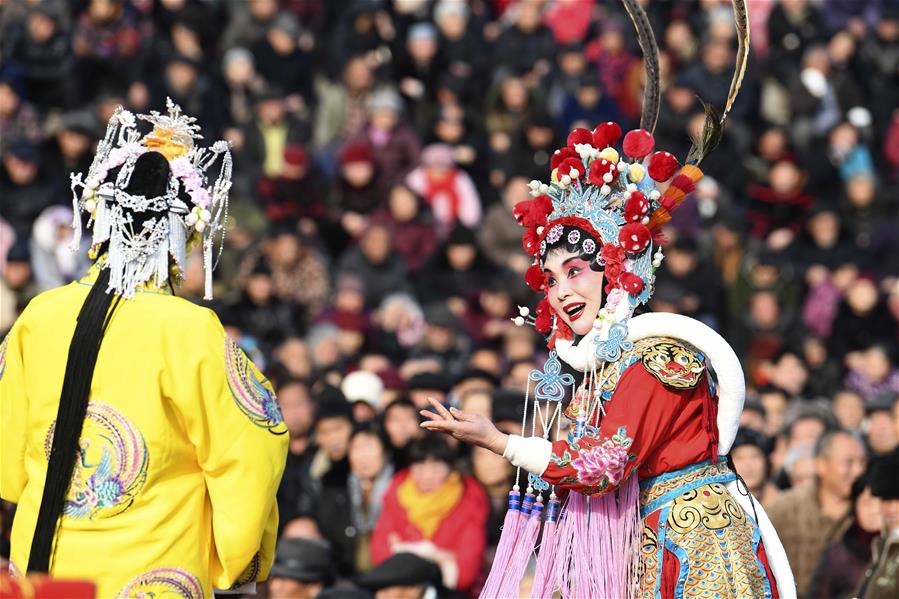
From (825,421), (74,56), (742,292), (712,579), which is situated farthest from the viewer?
(74,56)

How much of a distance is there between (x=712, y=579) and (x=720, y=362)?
75 cm

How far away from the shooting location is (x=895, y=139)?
1573 cm

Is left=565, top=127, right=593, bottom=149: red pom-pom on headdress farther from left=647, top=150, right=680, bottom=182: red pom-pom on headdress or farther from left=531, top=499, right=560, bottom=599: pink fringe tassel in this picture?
left=531, top=499, right=560, bottom=599: pink fringe tassel

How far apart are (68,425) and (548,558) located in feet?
5.74

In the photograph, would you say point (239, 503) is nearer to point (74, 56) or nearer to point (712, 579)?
point (712, 579)

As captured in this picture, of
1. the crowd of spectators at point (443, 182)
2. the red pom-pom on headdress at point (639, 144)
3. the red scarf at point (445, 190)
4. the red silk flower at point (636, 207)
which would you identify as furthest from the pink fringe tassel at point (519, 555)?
the red scarf at point (445, 190)

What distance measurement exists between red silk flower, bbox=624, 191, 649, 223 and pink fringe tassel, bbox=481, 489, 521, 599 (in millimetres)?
1060

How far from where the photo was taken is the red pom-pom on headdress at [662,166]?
6130mm

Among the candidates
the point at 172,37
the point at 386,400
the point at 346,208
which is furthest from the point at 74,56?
the point at 386,400

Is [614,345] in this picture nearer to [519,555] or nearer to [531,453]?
[531,453]

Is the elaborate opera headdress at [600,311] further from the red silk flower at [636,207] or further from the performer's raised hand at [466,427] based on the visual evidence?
the performer's raised hand at [466,427]

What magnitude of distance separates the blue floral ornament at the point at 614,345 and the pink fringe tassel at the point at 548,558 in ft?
1.85

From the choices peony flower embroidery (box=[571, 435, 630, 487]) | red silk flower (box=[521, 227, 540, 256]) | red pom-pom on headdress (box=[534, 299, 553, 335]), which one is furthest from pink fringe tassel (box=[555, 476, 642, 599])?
red silk flower (box=[521, 227, 540, 256])

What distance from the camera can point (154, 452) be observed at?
5879mm
